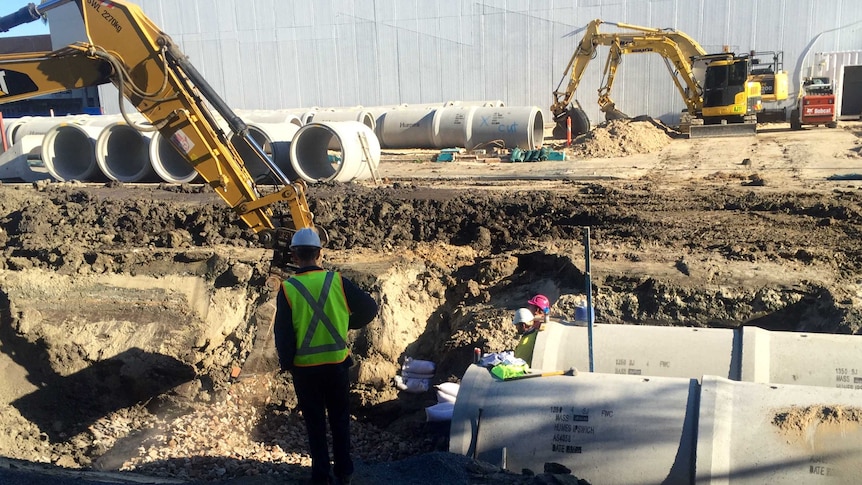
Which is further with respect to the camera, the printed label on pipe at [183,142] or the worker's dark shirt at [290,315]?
the printed label on pipe at [183,142]

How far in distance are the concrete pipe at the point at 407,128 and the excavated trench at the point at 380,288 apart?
12.3 meters

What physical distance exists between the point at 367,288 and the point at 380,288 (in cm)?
17

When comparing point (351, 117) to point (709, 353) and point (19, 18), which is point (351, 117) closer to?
point (19, 18)

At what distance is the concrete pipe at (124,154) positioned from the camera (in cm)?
1631

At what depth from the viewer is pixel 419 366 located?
7531mm

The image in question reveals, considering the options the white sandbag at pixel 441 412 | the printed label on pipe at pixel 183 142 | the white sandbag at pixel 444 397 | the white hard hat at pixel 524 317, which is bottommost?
the white sandbag at pixel 441 412

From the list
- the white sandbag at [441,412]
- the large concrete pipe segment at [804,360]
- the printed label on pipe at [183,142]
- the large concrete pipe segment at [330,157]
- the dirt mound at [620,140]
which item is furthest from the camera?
the dirt mound at [620,140]

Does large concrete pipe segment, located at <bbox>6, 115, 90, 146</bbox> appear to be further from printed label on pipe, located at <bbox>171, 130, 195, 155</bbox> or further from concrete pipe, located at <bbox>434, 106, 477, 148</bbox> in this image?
printed label on pipe, located at <bbox>171, 130, 195, 155</bbox>

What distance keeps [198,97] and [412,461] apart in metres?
5.17

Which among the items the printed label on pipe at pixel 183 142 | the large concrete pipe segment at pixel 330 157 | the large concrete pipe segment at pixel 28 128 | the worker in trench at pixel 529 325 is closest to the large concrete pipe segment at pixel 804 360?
the worker in trench at pixel 529 325

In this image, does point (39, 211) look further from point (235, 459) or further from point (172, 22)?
point (172, 22)

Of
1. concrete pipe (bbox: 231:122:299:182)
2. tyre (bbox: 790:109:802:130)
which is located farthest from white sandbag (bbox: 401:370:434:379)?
tyre (bbox: 790:109:802:130)

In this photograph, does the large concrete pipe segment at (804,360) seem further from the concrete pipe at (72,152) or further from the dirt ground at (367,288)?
the concrete pipe at (72,152)

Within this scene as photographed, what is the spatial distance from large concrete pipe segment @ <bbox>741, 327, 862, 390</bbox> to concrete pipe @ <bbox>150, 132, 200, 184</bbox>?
13.1 m
